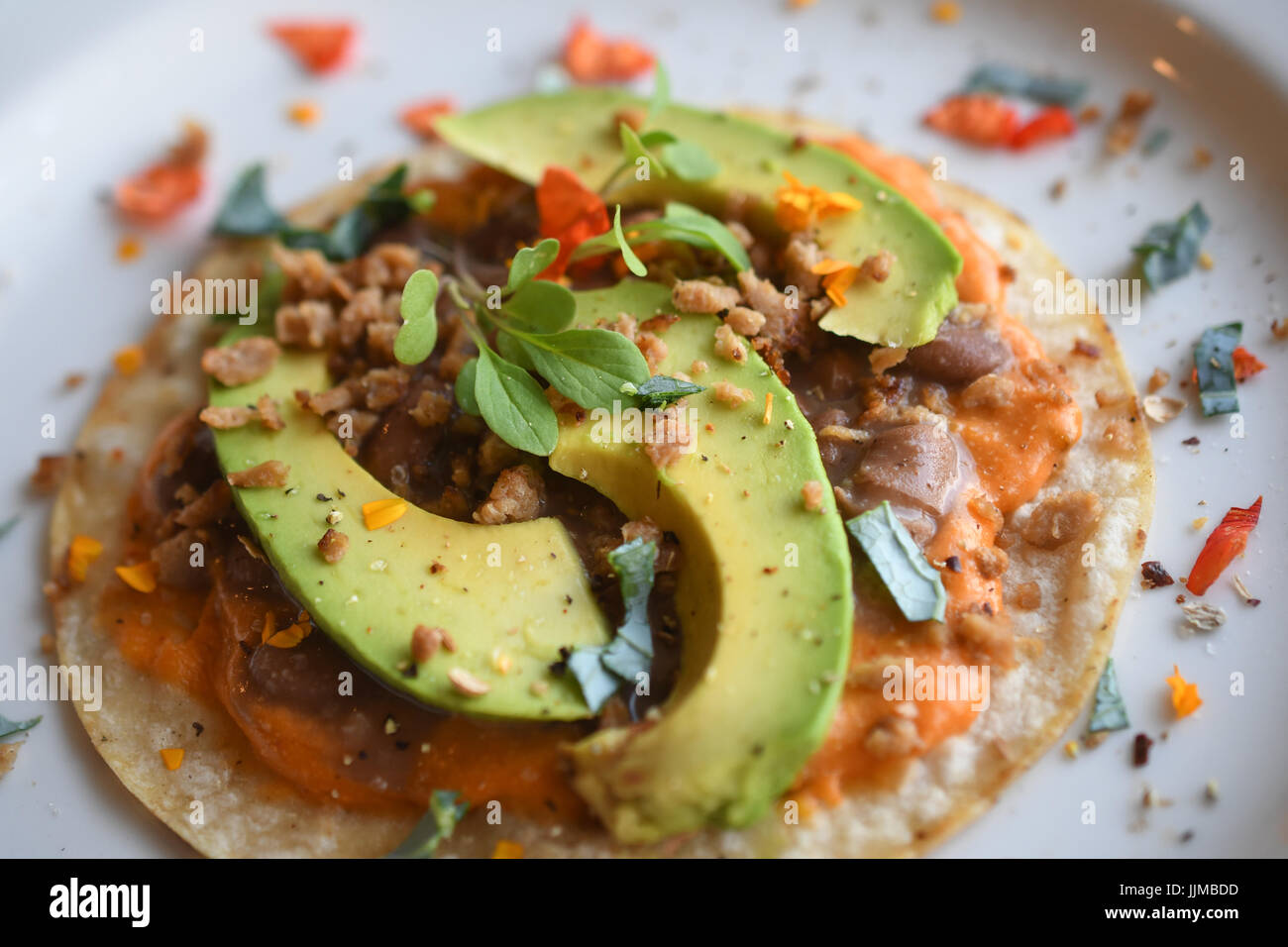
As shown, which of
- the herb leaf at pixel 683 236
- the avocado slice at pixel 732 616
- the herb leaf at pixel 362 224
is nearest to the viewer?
the avocado slice at pixel 732 616

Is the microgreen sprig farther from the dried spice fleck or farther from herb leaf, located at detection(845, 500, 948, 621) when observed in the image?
the dried spice fleck

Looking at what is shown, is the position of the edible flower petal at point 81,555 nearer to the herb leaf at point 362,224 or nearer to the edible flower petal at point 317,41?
the herb leaf at point 362,224

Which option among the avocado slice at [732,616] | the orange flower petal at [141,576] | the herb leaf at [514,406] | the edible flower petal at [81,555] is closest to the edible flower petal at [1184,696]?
the avocado slice at [732,616]

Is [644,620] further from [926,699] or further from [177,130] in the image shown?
[177,130]

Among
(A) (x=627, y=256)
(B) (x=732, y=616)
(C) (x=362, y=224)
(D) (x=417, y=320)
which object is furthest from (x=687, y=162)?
(B) (x=732, y=616)

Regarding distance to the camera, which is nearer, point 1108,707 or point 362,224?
point 1108,707

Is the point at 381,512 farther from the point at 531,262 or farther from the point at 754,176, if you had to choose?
the point at 754,176

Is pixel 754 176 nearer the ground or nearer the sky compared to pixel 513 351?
nearer the sky
